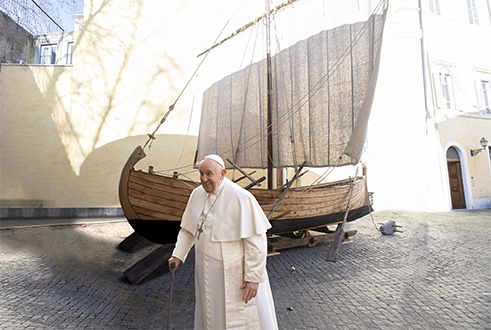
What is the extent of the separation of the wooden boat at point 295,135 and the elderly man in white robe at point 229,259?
225cm

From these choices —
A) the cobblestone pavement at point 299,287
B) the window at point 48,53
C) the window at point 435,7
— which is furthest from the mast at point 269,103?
the window at point 48,53

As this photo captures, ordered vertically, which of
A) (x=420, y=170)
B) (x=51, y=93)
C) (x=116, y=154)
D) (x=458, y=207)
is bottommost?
(x=458, y=207)

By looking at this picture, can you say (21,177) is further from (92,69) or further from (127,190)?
(127,190)

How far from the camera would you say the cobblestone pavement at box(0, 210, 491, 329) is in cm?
238

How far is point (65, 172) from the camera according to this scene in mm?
9406

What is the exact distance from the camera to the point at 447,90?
11484 mm

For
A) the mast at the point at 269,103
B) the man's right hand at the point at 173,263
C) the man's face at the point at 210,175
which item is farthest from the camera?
the mast at the point at 269,103

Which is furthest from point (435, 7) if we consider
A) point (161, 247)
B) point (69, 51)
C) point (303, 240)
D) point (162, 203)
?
point (69, 51)

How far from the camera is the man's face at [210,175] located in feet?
5.51

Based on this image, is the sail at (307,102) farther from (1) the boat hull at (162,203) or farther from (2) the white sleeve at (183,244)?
(2) the white sleeve at (183,244)

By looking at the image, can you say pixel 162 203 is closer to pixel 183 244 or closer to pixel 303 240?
pixel 183 244

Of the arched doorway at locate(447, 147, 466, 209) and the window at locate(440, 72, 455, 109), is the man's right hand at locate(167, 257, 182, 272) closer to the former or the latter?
the arched doorway at locate(447, 147, 466, 209)

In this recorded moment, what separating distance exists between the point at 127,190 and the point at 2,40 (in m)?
11.7

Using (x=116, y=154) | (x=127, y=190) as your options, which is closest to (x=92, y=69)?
(x=116, y=154)
